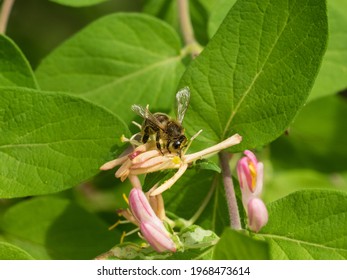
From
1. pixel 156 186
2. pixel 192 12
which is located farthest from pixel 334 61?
pixel 156 186

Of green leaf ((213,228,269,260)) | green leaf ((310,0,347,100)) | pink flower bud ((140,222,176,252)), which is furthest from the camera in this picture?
→ green leaf ((310,0,347,100))

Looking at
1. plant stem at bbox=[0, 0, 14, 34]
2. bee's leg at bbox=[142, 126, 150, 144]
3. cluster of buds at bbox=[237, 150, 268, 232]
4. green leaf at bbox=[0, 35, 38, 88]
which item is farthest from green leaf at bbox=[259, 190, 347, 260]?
plant stem at bbox=[0, 0, 14, 34]

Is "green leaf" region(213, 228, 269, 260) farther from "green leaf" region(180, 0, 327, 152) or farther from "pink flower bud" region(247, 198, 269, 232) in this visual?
"green leaf" region(180, 0, 327, 152)

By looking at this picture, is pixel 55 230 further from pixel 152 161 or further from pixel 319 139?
pixel 319 139

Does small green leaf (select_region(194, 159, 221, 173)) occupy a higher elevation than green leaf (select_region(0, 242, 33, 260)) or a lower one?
higher

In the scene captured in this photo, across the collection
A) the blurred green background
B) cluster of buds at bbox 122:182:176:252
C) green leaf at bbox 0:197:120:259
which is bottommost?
green leaf at bbox 0:197:120:259

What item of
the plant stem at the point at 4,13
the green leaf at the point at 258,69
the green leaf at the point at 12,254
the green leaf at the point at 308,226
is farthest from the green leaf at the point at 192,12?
the green leaf at the point at 12,254

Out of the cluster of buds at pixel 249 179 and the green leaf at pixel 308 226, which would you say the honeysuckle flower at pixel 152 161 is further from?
the green leaf at pixel 308 226
